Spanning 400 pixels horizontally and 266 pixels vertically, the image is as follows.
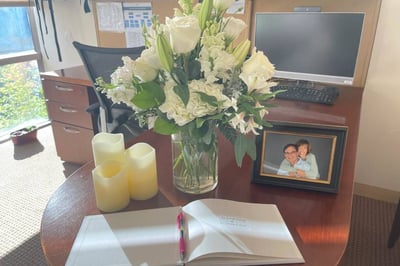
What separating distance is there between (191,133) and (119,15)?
2.16 meters

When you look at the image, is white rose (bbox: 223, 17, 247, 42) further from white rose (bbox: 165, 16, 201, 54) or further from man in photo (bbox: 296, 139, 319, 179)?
man in photo (bbox: 296, 139, 319, 179)

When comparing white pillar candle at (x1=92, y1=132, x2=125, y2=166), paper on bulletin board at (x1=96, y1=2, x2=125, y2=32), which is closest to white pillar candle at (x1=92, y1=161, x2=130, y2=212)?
white pillar candle at (x1=92, y1=132, x2=125, y2=166)

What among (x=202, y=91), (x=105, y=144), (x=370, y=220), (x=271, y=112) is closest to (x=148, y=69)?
(x=202, y=91)

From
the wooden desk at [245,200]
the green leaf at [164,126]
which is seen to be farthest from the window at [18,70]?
the green leaf at [164,126]

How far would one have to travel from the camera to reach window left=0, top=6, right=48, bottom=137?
2.90 metres

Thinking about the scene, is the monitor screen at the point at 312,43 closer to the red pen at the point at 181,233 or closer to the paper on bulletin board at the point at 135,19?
the paper on bulletin board at the point at 135,19

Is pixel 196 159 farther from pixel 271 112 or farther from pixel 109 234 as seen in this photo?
pixel 271 112

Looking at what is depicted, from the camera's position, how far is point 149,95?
2.34 ft

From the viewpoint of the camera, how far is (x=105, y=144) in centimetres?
84

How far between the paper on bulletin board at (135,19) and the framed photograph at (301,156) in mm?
1853

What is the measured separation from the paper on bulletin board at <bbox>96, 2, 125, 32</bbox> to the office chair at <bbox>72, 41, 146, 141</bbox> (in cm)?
97

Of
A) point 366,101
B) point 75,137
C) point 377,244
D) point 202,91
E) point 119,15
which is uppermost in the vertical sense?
point 119,15

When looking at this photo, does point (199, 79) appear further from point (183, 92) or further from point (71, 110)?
point (71, 110)

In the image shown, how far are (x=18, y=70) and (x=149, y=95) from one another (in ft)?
9.54
